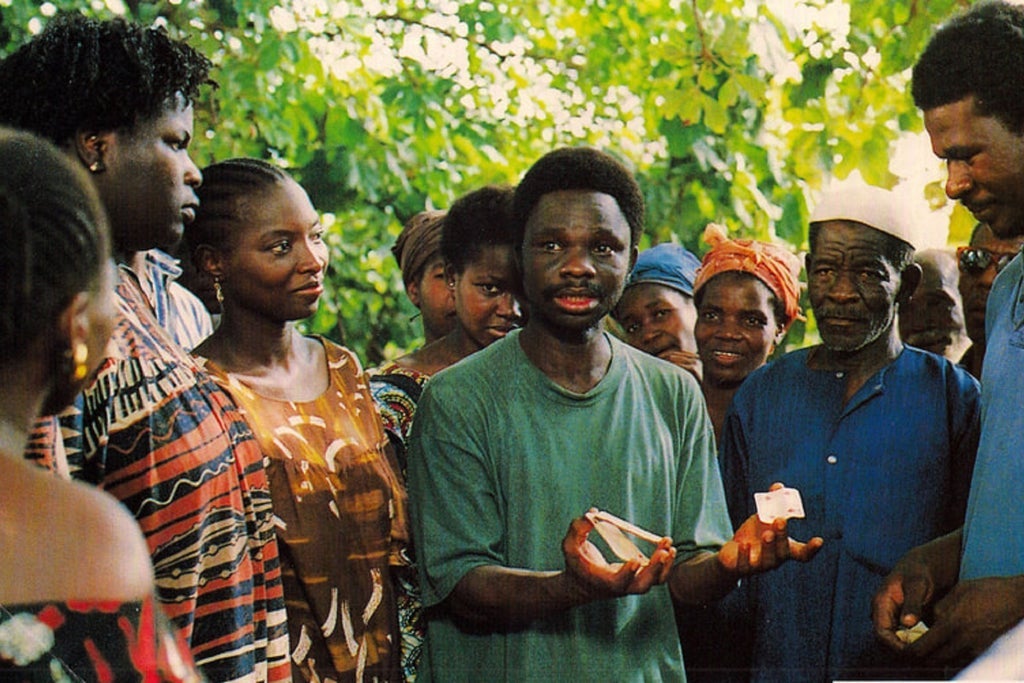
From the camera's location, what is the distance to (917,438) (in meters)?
3.49

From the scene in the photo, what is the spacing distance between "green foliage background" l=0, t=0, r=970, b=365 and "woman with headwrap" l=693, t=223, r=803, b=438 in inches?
76.3

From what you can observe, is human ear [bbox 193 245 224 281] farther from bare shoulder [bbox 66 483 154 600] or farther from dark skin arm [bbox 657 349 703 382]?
dark skin arm [bbox 657 349 703 382]

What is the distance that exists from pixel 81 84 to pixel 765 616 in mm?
2194

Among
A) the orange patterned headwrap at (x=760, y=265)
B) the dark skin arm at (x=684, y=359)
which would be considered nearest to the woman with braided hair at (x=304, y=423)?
the orange patterned headwrap at (x=760, y=265)

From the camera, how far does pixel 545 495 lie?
302cm

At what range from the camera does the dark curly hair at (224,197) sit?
3.34 metres

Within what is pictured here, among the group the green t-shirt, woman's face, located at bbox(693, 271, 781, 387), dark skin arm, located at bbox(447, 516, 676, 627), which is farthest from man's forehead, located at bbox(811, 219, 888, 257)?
dark skin arm, located at bbox(447, 516, 676, 627)

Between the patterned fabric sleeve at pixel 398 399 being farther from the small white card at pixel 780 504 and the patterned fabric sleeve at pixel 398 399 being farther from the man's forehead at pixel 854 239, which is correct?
the man's forehead at pixel 854 239

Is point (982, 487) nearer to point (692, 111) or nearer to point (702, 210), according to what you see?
point (692, 111)

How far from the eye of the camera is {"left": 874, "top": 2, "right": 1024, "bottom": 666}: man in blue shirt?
8.87 ft

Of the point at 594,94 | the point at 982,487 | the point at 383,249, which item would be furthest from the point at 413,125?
the point at 982,487

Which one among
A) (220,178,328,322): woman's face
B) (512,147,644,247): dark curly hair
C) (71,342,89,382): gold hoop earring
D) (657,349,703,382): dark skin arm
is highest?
(512,147,644,247): dark curly hair

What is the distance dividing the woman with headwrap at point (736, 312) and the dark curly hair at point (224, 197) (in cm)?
164

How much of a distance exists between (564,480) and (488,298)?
1137 mm
